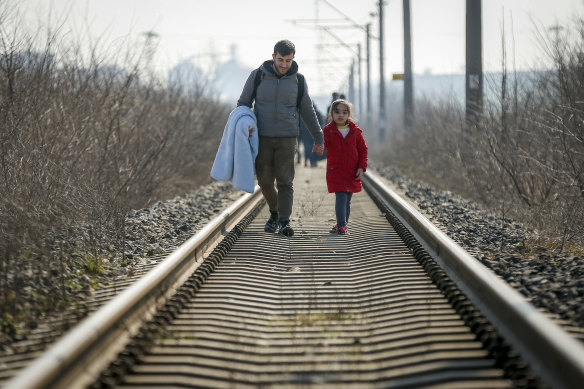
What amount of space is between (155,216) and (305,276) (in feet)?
13.2

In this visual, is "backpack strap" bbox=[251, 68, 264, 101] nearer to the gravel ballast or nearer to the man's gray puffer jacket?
the man's gray puffer jacket

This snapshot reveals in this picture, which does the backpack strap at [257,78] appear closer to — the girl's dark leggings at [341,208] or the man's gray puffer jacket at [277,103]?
the man's gray puffer jacket at [277,103]

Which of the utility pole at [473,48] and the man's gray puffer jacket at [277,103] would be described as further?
the utility pole at [473,48]

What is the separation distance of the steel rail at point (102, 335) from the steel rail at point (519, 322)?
201 centimetres

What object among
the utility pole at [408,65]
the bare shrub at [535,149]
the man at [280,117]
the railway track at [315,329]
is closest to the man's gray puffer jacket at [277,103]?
the man at [280,117]

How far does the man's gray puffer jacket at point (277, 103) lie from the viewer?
25.4 ft

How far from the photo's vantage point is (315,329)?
169 inches

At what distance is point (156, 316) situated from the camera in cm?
440

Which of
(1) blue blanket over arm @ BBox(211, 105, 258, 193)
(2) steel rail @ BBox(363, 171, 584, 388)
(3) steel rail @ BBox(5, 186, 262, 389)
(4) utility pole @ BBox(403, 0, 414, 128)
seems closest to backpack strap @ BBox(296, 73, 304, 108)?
(1) blue blanket over arm @ BBox(211, 105, 258, 193)

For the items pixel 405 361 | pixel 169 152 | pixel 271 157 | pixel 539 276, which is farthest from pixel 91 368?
pixel 169 152

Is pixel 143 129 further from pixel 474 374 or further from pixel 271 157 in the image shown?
pixel 474 374

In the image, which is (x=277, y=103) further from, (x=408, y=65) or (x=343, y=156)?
(x=408, y=65)

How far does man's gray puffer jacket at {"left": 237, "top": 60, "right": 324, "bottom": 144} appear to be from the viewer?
7.74 meters

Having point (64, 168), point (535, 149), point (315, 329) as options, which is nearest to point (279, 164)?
point (64, 168)
